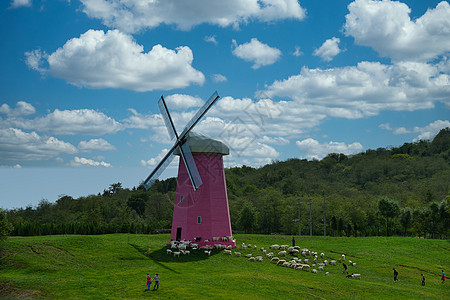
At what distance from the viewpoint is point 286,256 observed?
1517 inches

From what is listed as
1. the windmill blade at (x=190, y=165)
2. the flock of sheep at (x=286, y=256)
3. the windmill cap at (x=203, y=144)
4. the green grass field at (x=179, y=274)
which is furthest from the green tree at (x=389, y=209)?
the windmill blade at (x=190, y=165)

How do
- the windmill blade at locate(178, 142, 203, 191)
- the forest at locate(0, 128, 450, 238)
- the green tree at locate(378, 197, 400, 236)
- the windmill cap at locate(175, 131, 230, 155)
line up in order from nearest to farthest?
the windmill blade at locate(178, 142, 203, 191) → the windmill cap at locate(175, 131, 230, 155) → the forest at locate(0, 128, 450, 238) → the green tree at locate(378, 197, 400, 236)

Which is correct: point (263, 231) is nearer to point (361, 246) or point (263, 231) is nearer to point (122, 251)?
point (361, 246)

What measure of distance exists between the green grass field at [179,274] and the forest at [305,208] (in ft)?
16.3

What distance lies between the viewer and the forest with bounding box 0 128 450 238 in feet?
203

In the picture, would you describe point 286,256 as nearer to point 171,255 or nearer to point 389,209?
point 171,255

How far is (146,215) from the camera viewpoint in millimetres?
85688

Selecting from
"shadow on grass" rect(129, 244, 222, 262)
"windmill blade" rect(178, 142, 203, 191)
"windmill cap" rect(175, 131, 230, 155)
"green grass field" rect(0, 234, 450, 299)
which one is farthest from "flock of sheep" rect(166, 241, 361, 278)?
"windmill cap" rect(175, 131, 230, 155)

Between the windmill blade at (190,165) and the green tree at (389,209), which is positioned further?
the green tree at (389,209)

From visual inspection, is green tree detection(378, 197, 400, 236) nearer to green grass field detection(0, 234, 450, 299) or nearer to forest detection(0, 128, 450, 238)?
forest detection(0, 128, 450, 238)

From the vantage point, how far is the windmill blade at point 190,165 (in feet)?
127

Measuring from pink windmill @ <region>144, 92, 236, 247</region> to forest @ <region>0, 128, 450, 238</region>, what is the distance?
49.6 ft

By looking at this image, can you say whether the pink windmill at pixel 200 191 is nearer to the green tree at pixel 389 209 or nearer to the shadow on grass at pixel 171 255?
the shadow on grass at pixel 171 255

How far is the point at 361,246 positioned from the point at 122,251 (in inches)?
1110
